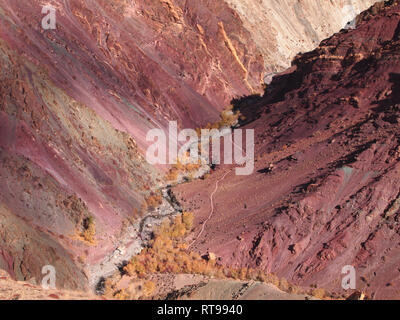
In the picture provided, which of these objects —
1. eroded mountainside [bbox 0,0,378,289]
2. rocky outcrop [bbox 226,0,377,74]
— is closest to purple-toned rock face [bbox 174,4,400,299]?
eroded mountainside [bbox 0,0,378,289]

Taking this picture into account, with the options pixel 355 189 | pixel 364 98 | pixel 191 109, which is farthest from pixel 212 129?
pixel 355 189

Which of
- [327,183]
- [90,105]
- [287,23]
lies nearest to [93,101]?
[90,105]

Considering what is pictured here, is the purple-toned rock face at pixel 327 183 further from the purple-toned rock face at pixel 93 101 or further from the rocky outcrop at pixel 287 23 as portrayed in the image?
the rocky outcrop at pixel 287 23

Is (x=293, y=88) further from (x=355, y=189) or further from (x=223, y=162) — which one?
(x=355, y=189)

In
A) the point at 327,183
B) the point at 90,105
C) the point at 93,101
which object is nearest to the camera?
the point at 327,183

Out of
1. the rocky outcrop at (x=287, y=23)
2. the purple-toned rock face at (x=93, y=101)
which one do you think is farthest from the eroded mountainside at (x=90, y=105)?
the rocky outcrop at (x=287, y=23)

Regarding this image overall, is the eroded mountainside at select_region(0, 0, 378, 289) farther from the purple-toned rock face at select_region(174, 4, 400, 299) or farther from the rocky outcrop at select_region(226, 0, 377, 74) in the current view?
the rocky outcrop at select_region(226, 0, 377, 74)

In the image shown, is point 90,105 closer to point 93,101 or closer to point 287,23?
point 93,101
